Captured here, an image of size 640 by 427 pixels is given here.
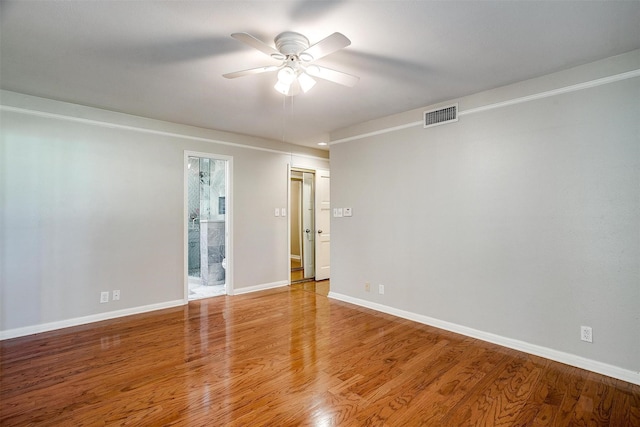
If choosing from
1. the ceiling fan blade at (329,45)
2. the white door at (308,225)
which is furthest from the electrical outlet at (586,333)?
the white door at (308,225)

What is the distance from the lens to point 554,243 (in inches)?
107

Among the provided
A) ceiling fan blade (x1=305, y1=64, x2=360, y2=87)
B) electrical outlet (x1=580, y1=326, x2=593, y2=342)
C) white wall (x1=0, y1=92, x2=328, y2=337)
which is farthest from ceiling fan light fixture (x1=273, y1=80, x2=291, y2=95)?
electrical outlet (x1=580, y1=326, x2=593, y2=342)

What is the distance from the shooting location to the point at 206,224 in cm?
577

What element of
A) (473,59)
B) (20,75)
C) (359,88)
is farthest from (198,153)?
(473,59)

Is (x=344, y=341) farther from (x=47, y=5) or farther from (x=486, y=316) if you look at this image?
(x=47, y=5)

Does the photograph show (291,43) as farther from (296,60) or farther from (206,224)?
(206,224)

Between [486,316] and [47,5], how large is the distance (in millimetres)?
4218

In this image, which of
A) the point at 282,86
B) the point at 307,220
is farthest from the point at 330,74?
the point at 307,220

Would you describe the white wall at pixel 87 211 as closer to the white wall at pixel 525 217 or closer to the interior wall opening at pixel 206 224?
the interior wall opening at pixel 206 224

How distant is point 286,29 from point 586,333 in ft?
10.9

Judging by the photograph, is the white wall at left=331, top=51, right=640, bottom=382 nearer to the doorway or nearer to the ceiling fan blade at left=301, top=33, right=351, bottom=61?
the ceiling fan blade at left=301, top=33, right=351, bottom=61

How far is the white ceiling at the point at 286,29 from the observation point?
1894mm

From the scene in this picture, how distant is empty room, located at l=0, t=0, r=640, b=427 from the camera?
203cm

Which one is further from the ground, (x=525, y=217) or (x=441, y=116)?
(x=441, y=116)
